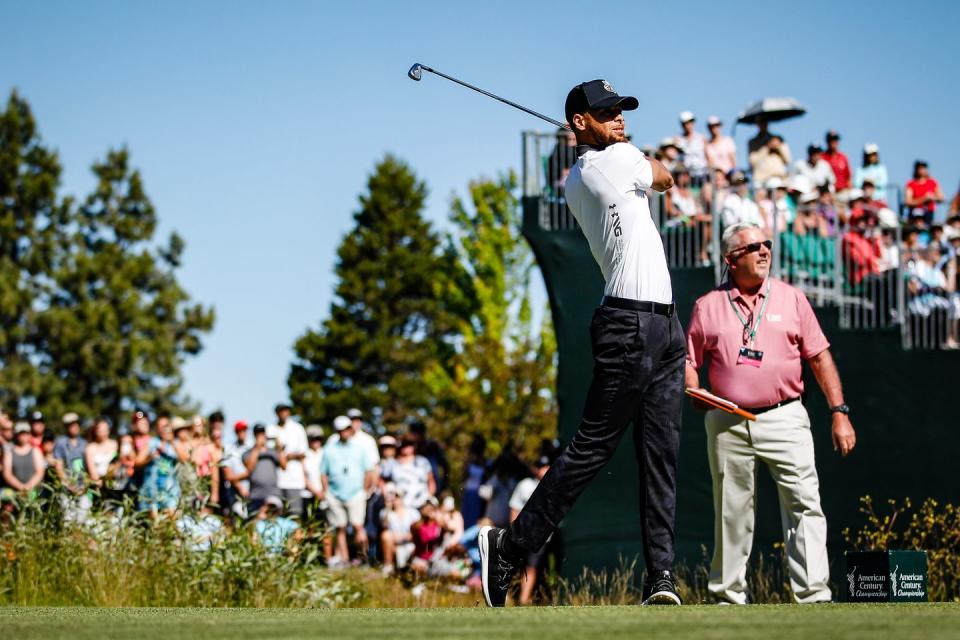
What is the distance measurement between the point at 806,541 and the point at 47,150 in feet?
146

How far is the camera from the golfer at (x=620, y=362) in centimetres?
626

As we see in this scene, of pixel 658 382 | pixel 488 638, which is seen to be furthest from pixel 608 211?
pixel 488 638

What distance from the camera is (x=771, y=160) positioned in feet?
51.1

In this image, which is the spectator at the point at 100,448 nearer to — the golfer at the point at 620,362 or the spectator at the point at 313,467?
the spectator at the point at 313,467

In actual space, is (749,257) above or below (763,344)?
above

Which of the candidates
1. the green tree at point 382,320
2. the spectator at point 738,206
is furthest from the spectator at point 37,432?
the green tree at point 382,320

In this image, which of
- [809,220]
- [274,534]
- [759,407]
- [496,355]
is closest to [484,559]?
[759,407]

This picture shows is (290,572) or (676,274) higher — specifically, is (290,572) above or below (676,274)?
below

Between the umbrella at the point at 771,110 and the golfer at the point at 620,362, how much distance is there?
986 centimetres

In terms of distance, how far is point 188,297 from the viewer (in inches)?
1954

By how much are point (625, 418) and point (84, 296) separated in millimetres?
43546

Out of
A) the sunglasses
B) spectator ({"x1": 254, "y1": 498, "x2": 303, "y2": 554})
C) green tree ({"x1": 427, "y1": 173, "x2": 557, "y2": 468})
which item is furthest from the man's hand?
green tree ({"x1": 427, "y1": 173, "x2": 557, "y2": 468})

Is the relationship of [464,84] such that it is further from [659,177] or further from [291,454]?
[291,454]

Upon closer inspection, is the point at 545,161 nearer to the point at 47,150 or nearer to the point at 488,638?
the point at 488,638
